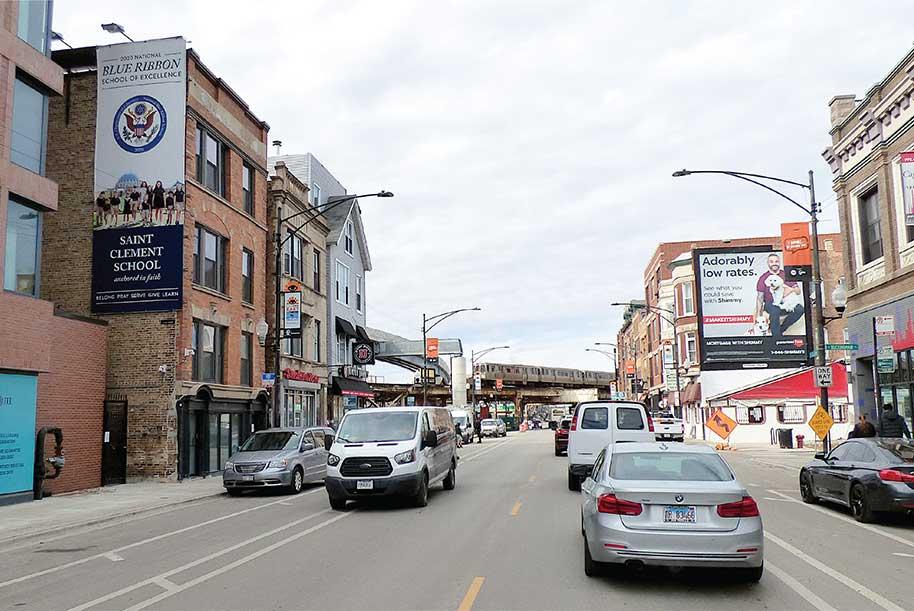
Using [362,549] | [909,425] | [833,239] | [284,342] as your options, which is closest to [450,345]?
[833,239]

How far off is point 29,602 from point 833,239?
2848 inches

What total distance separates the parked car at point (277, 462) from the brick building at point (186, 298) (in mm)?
4442

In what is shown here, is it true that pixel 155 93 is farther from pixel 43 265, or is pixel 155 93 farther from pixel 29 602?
pixel 29 602

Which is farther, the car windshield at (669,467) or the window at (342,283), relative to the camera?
the window at (342,283)

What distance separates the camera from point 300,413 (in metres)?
36.2

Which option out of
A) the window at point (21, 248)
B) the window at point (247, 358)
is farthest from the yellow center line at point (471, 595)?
the window at point (247, 358)

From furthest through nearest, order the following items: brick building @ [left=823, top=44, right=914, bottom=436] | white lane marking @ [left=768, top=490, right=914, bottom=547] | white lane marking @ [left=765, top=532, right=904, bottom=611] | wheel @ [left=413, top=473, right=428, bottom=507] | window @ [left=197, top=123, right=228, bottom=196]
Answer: window @ [left=197, top=123, right=228, bottom=196] < brick building @ [left=823, top=44, right=914, bottom=436] < wheel @ [left=413, top=473, right=428, bottom=507] < white lane marking @ [left=768, top=490, right=914, bottom=547] < white lane marking @ [left=765, top=532, right=904, bottom=611]

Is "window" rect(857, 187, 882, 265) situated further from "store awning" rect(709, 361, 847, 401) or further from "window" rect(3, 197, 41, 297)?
"window" rect(3, 197, 41, 297)

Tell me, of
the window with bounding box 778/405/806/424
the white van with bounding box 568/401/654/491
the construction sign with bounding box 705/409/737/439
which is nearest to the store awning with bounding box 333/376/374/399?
the construction sign with bounding box 705/409/737/439

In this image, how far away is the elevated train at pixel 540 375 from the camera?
93000 mm

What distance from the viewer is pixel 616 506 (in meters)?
8.31

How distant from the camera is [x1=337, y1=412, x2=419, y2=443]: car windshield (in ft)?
54.6

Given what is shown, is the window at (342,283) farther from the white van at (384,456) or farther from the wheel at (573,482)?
the wheel at (573,482)

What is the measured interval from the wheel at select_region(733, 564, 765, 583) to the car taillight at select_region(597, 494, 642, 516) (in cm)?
135
